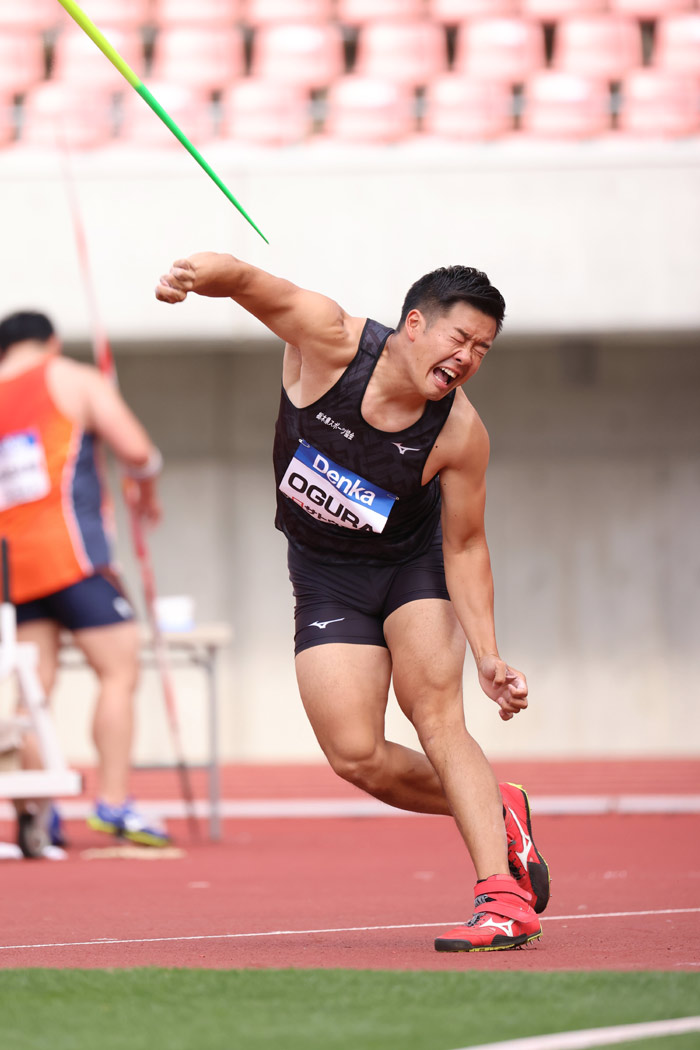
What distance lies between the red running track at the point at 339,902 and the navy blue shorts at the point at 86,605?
0.88m

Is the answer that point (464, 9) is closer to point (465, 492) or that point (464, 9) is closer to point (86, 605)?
point (86, 605)

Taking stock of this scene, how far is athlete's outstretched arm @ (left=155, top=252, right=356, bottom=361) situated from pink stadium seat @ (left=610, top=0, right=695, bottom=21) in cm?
875

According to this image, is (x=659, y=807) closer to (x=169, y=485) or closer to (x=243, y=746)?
(x=243, y=746)

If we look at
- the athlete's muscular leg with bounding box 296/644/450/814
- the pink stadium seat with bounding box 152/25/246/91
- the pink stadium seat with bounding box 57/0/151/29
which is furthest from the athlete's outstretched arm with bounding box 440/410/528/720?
the pink stadium seat with bounding box 57/0/151/29

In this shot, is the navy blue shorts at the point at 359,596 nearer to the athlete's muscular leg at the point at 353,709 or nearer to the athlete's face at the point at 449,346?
the athlete's muscular leg at the point at 353,709

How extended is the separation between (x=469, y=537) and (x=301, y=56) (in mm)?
8435

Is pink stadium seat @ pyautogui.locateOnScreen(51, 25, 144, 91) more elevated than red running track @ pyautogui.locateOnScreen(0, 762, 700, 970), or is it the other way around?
pink stadium seat @ pyautogui.locateOnScreen(51, 25, 144, 91)

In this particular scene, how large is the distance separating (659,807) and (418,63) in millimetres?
6004

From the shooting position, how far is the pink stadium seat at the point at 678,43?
1104 cm

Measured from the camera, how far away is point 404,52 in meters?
11.4

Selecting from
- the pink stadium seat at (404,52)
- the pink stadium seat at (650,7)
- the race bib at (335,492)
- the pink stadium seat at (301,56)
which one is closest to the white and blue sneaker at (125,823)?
the race bib at (335,492)

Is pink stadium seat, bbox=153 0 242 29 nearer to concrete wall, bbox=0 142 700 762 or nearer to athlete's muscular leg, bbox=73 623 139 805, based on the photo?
concrete wall, bbox=0 142 700 762

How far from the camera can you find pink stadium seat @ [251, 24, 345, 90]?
11234mm

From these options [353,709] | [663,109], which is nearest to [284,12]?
[663,109]
